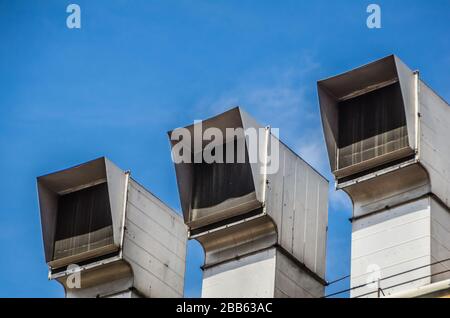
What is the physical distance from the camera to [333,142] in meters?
48.0

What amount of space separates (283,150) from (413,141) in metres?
5.54

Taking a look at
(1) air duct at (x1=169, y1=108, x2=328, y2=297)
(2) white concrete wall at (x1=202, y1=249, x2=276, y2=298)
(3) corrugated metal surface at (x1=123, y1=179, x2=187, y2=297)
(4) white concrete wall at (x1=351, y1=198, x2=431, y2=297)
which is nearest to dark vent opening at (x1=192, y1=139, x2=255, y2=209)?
(1) air duct at (x1=169, y1=108, x2=328, y2=297)

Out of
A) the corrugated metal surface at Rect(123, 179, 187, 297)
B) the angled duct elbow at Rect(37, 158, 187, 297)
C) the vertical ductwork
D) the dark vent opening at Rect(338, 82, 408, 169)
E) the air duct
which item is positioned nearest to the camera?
the vertical ductwork

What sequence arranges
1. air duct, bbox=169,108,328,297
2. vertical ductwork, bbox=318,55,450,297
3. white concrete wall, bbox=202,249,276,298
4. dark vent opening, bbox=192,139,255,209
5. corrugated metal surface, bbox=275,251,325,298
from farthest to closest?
dark vent opening, bbox=192,139,255,209
air duct, bbox=169,108,328,297
corrugated metal surface, bbox=275,251,325,298
white concrete wall, bbox=202,249,276,298
vertical ductwork, bbox=318,55,450,297

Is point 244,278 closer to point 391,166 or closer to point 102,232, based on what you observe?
point 102,232

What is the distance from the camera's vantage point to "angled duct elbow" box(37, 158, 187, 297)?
51250 millimetres

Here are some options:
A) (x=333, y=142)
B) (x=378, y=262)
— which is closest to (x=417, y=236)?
(x=378, y=262)

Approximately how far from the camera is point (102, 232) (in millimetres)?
51312

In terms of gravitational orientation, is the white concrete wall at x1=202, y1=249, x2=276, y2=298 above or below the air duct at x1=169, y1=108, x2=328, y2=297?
below

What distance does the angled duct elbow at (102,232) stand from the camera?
51.2 metres

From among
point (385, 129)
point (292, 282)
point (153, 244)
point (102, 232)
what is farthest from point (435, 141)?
point (102, 232)

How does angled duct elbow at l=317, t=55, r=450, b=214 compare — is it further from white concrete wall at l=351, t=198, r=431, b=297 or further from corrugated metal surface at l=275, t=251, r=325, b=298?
corrugated metal surface at l=275, t=251, r=325, b=298

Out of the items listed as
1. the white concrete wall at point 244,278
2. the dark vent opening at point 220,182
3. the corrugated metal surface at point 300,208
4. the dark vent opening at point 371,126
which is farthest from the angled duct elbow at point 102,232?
the dark vent opening at point 371,126
